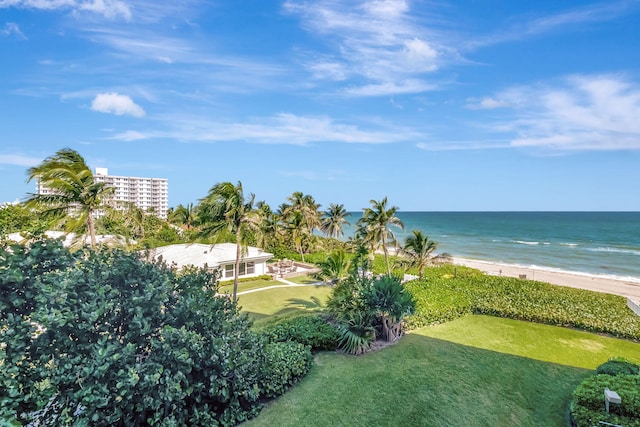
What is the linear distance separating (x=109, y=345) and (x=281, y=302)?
1456 centimetres

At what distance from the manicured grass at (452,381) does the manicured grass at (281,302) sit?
5989mm

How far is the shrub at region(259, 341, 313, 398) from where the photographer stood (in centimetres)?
979

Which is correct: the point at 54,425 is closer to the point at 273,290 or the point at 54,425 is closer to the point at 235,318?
the point at 235,318

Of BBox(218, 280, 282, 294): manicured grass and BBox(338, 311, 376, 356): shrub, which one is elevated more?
BBox(338, 311, 376, 356): shrub

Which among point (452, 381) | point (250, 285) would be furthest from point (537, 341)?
point (250, 285)

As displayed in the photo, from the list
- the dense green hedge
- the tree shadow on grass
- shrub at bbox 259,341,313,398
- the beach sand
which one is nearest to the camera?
the tree shadow on grass

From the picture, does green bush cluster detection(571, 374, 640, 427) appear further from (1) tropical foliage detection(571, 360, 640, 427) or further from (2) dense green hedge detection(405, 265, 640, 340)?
(2) dense green hedge detection(405, 265, 640, 340)

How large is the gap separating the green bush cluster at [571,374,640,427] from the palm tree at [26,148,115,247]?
651 inches

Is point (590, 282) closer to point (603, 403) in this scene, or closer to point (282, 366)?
point (603, 403)

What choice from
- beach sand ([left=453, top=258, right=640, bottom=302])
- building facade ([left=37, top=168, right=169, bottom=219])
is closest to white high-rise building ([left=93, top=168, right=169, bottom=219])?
building facade ([left=37, top=168, right=169, bottom=219])

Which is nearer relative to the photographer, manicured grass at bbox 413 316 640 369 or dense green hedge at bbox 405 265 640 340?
manicured grass at bbox 413 316 640 369

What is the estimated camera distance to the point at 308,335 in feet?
42.9

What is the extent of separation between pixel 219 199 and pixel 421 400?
1214 cm

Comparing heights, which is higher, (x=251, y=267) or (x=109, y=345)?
(x=109, y=345)
